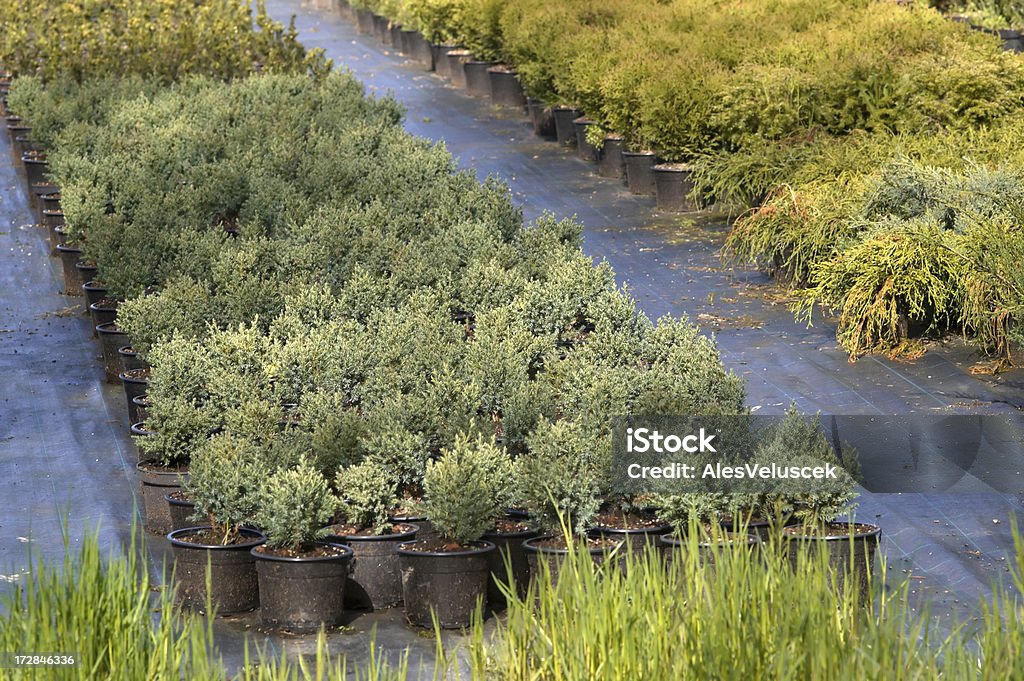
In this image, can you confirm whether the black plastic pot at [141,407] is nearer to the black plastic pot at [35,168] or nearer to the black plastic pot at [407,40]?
the black plastic pot at [35,168]

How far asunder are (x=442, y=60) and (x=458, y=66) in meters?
0.98

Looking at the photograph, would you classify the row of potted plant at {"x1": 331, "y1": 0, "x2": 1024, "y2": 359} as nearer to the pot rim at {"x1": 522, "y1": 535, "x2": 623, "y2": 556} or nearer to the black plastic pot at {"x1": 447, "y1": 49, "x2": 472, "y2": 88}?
the pot rim at {"x1": 522, "y1": 535, "x2": 623, "y2": 556}

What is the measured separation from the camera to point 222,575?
5.58 m

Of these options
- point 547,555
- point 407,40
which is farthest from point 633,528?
point 407,40

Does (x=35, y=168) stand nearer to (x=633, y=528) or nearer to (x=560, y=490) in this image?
(x=560, y=490)

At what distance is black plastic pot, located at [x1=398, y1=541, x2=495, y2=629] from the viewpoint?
17.6 ft

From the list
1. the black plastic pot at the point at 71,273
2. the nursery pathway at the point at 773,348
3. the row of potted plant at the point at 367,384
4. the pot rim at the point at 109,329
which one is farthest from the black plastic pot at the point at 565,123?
the row of potted plant at the point at 367,384

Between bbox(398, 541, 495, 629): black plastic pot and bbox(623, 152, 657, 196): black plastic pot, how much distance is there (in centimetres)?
811

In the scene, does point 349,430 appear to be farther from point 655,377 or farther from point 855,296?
point 855,296

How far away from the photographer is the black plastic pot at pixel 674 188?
41.2 ft

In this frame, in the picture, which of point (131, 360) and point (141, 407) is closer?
point (141, 407)

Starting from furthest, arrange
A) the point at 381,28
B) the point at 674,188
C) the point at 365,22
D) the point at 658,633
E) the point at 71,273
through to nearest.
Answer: the point at 365,22 → the point at 381,28 → the point at 674,188 → the point at 71,273 → the point at 658,633

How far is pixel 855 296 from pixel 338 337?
3.19 metres

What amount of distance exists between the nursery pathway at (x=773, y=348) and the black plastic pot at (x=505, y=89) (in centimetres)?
55
